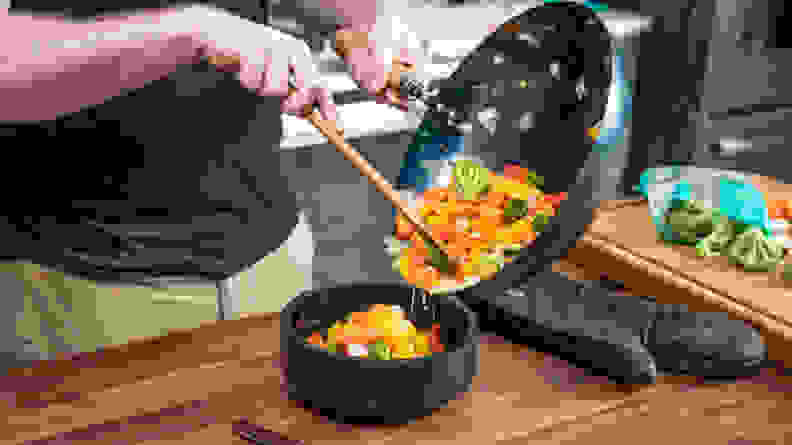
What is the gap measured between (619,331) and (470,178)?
0.86ft

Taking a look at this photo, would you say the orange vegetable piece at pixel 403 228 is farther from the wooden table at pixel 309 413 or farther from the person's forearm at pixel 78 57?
the person's forearm at pixel 78 57

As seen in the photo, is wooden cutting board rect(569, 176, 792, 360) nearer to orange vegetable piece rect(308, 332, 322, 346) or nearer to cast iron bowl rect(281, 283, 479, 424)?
cast iron bowl rect(281, 283, 479, 424)

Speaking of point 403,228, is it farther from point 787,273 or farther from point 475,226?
point 787,273

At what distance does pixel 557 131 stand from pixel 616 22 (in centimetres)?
183

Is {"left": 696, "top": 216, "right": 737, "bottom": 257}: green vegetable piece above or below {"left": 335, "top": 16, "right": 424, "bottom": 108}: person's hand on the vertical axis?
below

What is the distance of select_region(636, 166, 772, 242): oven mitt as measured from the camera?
1.35m

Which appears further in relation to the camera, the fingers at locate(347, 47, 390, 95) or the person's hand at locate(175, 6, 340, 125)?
the fingers at locate(347, 47, 390, 95)

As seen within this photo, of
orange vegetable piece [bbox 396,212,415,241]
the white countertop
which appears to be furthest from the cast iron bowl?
the white countertop

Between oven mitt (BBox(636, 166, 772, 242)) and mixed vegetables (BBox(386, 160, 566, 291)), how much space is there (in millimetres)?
415

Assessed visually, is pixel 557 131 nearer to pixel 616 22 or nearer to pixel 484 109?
pixel 484 109

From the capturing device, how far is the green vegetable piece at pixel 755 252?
1241 mm

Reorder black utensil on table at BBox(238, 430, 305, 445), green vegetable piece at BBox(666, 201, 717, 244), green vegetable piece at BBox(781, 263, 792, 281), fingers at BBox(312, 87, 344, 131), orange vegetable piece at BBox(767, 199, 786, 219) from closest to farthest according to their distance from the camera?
black utensil on table at BBox(238, 430, 305, 445) < fingers at BBox(312, 87, 344, 131) < green vegetable piece at BBox(781, 263, 792, 281) < green vegetable piece at BBox(666, 201, 717, 244) < orange vegetable piece at BBox(767, 199, 786, 219)

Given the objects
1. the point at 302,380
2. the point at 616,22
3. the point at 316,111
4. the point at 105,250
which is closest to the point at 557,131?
the point at 316,111

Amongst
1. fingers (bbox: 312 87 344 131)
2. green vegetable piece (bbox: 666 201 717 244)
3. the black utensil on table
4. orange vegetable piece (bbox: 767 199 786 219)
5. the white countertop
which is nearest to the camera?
the black utensil on table
